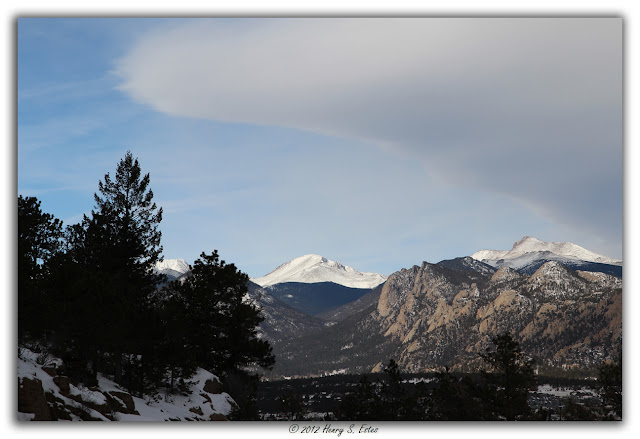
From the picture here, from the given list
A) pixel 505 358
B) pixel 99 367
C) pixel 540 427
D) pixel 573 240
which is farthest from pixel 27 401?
pixel 505 358

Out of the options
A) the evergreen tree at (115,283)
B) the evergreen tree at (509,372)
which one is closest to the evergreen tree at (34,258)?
the evergreen tree at (115,283)

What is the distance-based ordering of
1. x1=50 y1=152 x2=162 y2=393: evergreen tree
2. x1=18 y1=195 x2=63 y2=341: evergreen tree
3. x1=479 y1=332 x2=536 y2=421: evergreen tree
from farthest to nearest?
x1=479 y1=332 x2=536 y2=421: evergreen tree
x1=50 y1=152 x2=162 y2=393: evergreen tree
x1=18 y1=195 x2=63 y2=341: evergreen tree

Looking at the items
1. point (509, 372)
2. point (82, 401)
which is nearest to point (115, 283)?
point (82, 401)

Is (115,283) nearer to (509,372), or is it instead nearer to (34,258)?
(34,258)

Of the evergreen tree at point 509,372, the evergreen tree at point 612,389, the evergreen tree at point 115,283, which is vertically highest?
the evergreen tree at point 115,283

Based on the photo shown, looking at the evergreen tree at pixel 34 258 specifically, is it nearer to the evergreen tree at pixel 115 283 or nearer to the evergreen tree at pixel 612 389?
the evergreen tree at pixel 115 283

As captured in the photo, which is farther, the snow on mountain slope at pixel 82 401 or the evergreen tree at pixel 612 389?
the evergreen tree at pixel 612 389

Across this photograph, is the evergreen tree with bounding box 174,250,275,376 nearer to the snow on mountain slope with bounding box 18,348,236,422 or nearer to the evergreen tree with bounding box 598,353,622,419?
the snow on mountain slope with bounding box 18,348,236,422

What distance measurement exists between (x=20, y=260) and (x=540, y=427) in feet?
67.8

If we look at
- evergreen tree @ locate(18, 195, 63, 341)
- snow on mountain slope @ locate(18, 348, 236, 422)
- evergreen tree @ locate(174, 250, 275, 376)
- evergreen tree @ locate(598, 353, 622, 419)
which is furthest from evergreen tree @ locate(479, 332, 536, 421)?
evergreen tree @ locate(18, 195, 63, 341)

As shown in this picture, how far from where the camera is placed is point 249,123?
25516mm

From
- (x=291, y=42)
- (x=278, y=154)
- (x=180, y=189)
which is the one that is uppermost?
(x=291, y=42)

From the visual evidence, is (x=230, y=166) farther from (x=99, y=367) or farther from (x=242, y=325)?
(x=242, y=325)

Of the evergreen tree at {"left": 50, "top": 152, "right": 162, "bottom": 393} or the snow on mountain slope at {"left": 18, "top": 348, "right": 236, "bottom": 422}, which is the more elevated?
the evergreen tree at {"left": 50, "top": 152, "right": 162, "bottom": 393}
